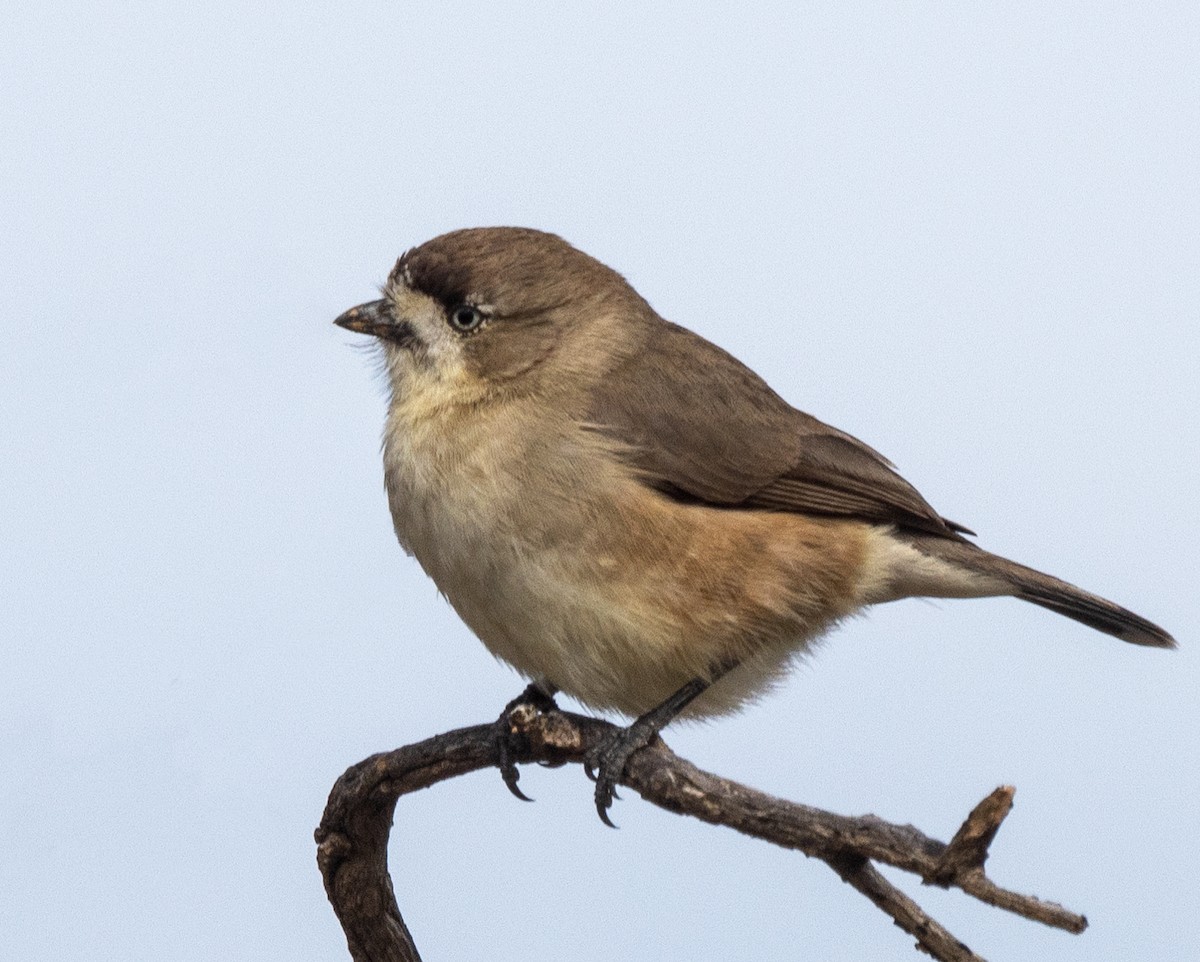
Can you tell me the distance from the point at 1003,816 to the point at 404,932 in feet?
6.42

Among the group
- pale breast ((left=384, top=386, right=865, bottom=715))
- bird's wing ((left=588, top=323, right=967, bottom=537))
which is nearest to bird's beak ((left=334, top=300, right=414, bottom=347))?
pale breast ((left=384, top=386, right=865, bottom=715))

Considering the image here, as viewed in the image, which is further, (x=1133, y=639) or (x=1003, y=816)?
(x=1133, y=639)

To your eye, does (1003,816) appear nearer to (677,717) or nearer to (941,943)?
(941,943)

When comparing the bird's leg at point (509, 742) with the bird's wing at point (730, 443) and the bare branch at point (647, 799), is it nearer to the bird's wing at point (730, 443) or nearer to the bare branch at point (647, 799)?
the bare branch at point (647, 799)

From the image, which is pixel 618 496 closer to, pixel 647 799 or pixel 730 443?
pixel 730 443

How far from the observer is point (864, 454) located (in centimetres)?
527

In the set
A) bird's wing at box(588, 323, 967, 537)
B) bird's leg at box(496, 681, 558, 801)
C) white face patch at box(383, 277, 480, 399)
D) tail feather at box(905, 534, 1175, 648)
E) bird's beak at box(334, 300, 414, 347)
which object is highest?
bird's beak at box(334, 300, 414, 347)

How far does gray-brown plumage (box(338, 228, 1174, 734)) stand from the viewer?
4547 millimetres

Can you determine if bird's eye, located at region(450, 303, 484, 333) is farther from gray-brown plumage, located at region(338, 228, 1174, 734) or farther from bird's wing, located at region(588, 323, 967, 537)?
bird's wing, located at region(588, 323, 967, 537)

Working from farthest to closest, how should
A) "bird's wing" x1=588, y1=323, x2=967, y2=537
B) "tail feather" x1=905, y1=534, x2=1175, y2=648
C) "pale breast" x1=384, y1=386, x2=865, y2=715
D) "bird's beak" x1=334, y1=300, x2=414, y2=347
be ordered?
"tail feather" x1=905, y1=534, x2=1175, y2=648 → "bird's beak" x1=334, y1=300, x2=414, y2=347 → "bird's wing" x1=588, y1=323, x2=967, y2=537 → "pale breast" x1=384, y1=386, x2=865, y2=715

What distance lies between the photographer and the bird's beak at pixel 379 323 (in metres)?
4.93

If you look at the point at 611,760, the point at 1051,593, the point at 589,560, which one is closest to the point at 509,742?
the point at 611,760

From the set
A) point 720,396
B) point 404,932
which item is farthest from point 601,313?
point 404,932

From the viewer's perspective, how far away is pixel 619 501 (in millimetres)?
4582
